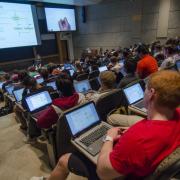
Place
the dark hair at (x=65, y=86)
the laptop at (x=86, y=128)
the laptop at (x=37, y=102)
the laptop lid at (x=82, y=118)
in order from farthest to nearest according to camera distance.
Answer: the laptop at (x=37, y=102) → the dark hair at (x=65, y=86) → the laptop lid at (x=82, y=118) → the laptop at (x=86, y=128)

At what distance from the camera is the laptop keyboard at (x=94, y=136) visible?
1435mm

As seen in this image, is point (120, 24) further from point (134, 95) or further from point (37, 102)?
point (37, 102)

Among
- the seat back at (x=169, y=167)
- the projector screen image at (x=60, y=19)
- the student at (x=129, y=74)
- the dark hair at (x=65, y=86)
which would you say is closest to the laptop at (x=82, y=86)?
the student at (x=129, y=74)

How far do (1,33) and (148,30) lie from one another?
7.52 metres

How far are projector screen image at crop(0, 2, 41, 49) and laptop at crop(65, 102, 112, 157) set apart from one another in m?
8.40

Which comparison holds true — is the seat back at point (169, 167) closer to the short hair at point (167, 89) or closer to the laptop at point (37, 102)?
the short hair at point (167, 89)

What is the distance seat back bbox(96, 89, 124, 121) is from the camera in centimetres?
185

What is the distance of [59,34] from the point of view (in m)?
11.5

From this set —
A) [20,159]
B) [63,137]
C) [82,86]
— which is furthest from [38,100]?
[82,86]

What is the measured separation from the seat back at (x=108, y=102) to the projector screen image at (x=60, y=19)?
9.59 meters

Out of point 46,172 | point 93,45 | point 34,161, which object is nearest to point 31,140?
point 34,161

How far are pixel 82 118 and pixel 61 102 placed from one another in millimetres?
354

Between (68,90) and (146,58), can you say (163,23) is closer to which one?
(146,58)

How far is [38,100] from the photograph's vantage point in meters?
2.58
